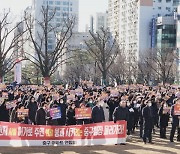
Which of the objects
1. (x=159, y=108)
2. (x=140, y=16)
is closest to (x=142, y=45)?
(x=140, y=16)

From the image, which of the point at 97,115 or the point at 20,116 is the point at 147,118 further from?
the point at 20,116

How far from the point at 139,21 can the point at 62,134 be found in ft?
352

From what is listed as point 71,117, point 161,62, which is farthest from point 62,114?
point 161,62

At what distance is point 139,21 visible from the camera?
120 metres

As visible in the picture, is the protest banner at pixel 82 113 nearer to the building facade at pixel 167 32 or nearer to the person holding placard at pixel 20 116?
the person holding placard at pixel 20 116

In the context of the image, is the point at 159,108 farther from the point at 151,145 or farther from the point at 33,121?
the point at 33,121

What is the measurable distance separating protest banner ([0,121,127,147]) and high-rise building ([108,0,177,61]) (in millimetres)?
96937

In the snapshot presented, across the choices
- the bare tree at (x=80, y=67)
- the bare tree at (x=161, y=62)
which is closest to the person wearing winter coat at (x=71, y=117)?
the bare tree at (x=161, y=62)

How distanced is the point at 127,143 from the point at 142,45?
102 metres

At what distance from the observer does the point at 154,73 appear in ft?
245

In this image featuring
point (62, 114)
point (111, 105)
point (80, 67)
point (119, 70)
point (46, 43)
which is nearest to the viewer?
point (62, 114)

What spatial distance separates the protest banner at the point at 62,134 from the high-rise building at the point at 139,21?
9694cm

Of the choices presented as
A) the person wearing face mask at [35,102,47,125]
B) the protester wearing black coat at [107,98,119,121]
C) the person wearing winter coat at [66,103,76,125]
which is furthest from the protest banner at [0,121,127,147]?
the protester wearing black coat at [107,98,119,121]

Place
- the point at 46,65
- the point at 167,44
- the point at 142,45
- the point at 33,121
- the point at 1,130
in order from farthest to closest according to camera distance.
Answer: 1. the point at 142,45
2. the point at 167,44
3. the point at 46,65
4. the point at 33,121
5. the point at 1,130
